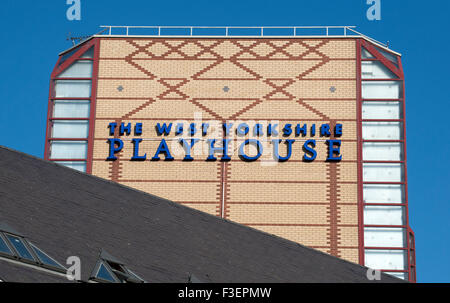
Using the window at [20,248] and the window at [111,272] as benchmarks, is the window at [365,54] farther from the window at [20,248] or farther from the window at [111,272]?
the window at [20,248]

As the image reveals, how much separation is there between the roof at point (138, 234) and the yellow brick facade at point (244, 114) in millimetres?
15739

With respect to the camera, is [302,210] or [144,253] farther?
[302,210]

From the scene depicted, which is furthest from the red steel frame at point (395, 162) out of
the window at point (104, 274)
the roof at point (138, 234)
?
the window at point (104, 274)

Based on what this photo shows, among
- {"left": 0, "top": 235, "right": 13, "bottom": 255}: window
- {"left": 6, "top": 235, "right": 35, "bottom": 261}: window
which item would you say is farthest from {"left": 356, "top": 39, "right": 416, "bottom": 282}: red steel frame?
{"left": 0, "top": 235, "right": 13, "bottom": 255}: window

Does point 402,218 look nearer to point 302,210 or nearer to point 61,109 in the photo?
Answer: point 302,210

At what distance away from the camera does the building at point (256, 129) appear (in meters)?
42.3

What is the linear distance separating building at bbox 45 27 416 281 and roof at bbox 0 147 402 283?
15.8 m

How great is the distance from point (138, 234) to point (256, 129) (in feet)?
69.4

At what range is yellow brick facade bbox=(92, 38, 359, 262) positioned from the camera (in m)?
42.3

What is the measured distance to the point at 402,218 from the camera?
42.3m

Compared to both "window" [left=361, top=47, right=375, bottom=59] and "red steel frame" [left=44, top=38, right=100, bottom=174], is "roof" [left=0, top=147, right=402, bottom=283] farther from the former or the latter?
"window" [left=361, top=47, right=375, bottom=59]
